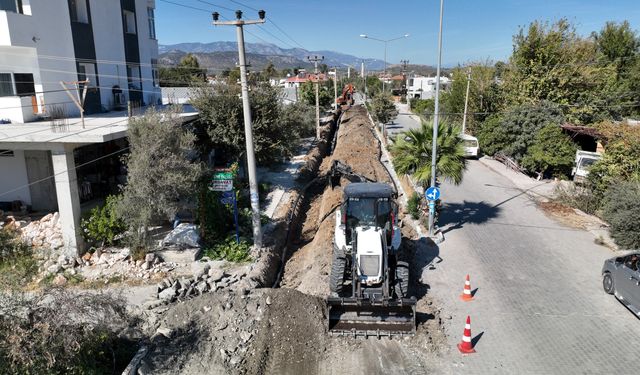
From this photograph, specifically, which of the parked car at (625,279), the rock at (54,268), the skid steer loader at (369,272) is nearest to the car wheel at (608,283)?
the parked car at (625,279)

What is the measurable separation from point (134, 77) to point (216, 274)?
59.3 feet

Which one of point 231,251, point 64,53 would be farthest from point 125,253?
point 64,53

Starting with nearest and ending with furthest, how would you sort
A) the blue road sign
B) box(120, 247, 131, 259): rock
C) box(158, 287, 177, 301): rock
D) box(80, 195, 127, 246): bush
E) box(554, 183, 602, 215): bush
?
box(158, 287, 177, 301): rock, box(120, 247, 131, 259): rock, box(80, 195, 127, 246): bush, the blue road sign, box(554, 183, 602, 215): bush

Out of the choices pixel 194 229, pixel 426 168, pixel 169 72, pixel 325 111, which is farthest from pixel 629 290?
pixel 169 72

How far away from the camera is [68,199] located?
14664 millimetres

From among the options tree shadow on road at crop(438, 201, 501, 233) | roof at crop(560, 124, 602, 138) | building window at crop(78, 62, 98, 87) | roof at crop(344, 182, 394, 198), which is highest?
building window at crop(78, 62, 98, 87)

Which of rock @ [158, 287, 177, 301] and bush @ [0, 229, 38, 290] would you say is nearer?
bush @ [0, 229, 38, 290]

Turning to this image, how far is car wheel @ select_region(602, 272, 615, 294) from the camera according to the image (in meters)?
12.1

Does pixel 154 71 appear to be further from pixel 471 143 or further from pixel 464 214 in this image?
pixel 471 143

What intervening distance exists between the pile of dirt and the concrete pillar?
19.3ft

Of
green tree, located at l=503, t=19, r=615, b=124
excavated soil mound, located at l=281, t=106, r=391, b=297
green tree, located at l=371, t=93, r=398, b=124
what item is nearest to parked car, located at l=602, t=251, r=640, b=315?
excavated soil mound, located at l=281, t=106, r=391, b=297

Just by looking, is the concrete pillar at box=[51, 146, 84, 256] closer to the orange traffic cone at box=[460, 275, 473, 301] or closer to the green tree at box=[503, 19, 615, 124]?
the orange traffic cone at box=[460, 275, 473, 301]

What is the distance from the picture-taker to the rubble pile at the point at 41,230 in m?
15.3

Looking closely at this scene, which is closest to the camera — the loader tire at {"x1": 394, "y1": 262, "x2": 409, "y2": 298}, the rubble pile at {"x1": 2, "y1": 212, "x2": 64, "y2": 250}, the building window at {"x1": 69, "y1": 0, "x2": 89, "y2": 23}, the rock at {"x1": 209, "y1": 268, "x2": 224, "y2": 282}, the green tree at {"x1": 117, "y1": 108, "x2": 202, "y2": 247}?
the loader tire at {"x1": 394, "y1": 262, "x2": 409, "y2": 298}
